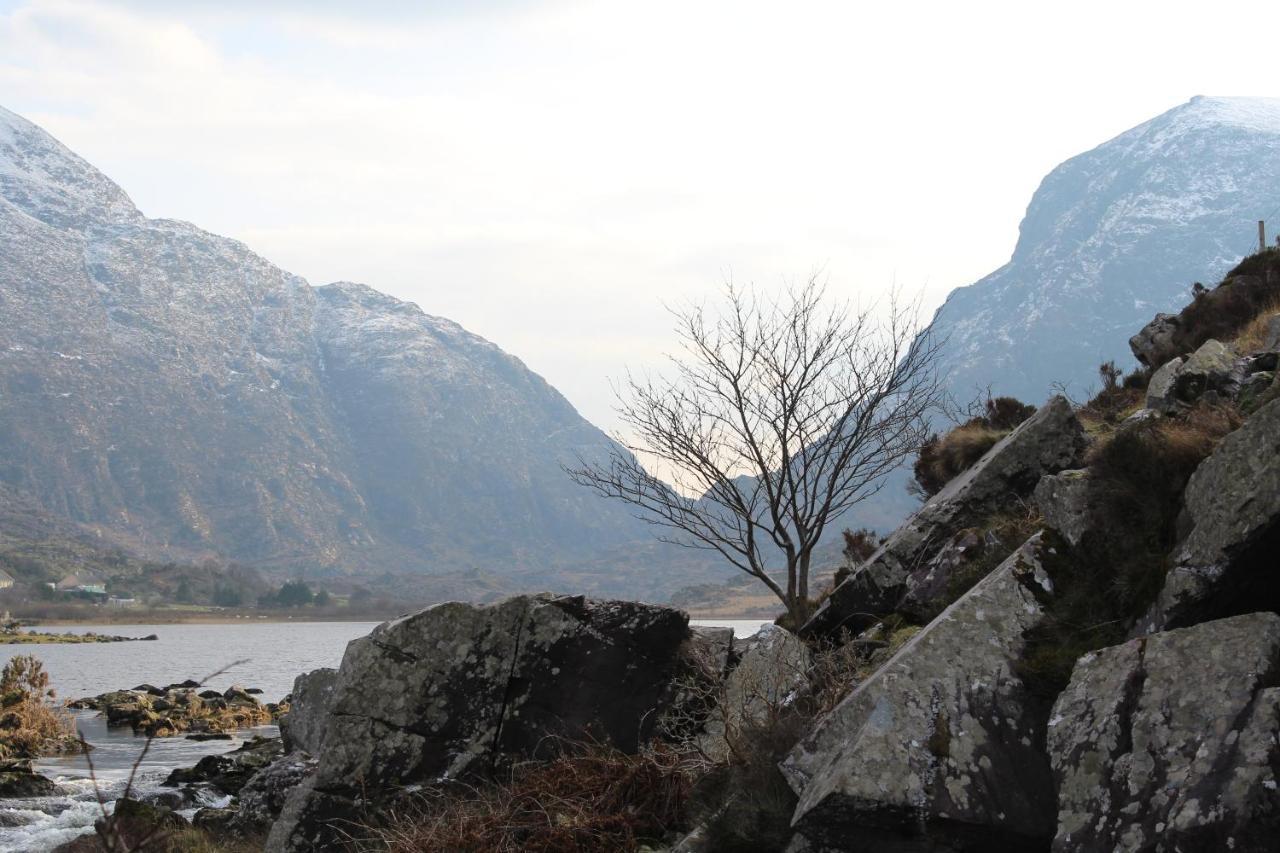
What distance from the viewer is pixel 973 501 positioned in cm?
1305

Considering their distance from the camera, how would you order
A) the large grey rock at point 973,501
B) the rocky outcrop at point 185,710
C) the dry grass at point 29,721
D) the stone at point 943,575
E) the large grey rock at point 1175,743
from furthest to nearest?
1. the rocky outcrop at point 185,710
2. the dry grass at point 29,721
3. the large grey rock at point 973,501
4. the stone at point 943,575
5. the large grey rock at point 1175,743

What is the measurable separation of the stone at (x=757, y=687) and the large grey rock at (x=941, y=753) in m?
1.59

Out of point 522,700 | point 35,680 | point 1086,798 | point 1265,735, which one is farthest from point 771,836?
point 35,680

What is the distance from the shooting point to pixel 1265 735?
640 centimetres

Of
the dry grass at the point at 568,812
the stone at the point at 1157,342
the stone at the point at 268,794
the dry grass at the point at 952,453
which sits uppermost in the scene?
the stone at the point at 1157,342

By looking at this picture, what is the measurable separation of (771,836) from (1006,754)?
1966 mm

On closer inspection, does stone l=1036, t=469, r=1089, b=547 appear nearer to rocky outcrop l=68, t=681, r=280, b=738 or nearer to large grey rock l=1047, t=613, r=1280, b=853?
large grey rock l=1047, t=613, r=1280, b=853

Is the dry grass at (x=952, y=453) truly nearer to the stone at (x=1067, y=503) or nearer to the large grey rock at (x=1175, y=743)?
the stone at (x=1067, y=503)

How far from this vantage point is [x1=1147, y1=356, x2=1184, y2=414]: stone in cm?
1079

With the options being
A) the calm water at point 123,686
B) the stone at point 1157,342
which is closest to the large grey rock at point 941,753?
the calm water at point 123,686

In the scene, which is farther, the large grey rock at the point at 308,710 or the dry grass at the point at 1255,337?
the large grey rock at the point at 308,710

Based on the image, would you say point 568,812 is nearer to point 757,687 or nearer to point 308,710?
point 757,687

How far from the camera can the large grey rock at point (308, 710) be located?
19797 millimetres

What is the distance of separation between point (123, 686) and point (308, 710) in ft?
195
